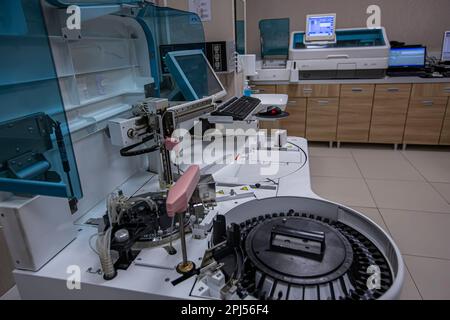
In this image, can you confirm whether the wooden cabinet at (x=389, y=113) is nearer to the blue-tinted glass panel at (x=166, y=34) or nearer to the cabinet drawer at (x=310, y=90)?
the cabinet drawer at (x=310, y=90)

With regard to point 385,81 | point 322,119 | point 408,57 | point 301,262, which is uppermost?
point 408,57

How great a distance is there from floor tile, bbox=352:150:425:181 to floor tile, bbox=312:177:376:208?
265 millimetres

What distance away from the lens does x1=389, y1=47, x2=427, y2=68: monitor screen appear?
343 centimetres

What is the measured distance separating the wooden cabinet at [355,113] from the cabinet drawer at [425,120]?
440 mm

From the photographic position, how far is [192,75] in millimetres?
1406

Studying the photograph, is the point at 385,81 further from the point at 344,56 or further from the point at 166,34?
the point at 166,34

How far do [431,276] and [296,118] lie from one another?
244 centimetres

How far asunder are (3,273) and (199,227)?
1016mm

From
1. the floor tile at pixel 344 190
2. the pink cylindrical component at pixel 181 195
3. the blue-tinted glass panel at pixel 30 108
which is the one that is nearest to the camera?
the pink cylindrical component at pixel 181 195

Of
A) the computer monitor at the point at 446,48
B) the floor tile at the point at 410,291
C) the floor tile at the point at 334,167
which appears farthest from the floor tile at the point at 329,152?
the floor tile at the point at 410,291

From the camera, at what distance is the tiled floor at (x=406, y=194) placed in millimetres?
1760

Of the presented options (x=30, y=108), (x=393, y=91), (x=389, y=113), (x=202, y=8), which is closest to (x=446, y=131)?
(x=389, y=113)

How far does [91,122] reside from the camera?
44.4 inches
